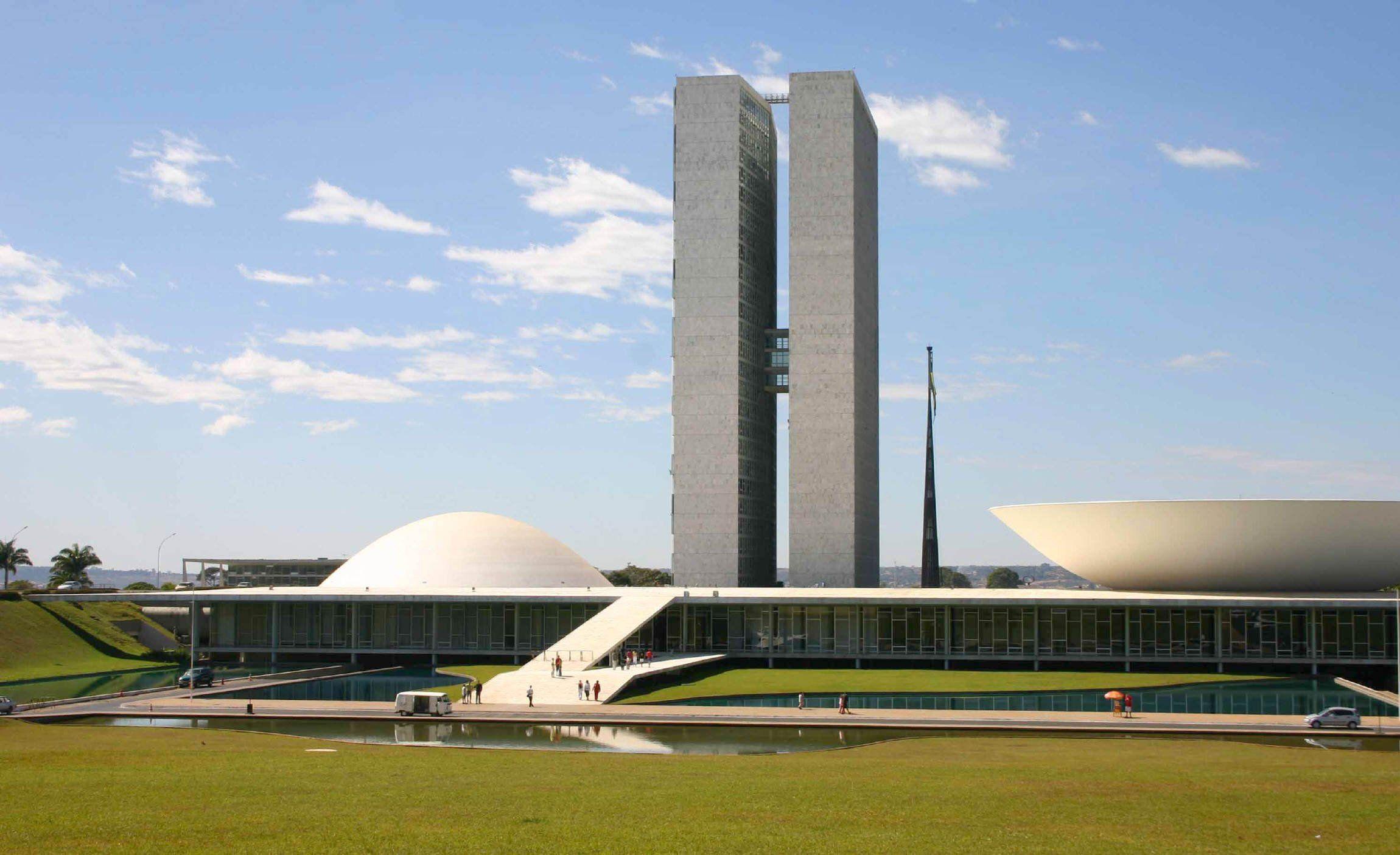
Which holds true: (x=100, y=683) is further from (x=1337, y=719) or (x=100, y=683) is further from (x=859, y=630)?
(x=1337, y=719)

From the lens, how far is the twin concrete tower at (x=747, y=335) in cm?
11256

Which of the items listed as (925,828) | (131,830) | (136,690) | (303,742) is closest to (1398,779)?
(925,828)

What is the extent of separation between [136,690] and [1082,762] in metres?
45.6

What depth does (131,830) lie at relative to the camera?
2197cm

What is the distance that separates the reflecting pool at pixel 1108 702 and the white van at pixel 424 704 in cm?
953

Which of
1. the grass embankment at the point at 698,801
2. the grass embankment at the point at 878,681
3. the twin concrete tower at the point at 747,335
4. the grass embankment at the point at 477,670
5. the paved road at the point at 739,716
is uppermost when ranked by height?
the twin concrete tower at the point at 747,335

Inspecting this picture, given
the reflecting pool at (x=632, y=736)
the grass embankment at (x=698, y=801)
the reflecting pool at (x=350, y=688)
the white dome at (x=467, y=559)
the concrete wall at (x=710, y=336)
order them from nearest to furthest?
the grass embankment at (x=698, y=801), the reflecting pool at (x=632, y=736), the reflecting pool at (x=350, y=688), the white dome at (x=467, y=559), the concrete wall at (x=710, y=336)

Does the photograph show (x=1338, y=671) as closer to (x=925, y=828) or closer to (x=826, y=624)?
(x=826, y=624)

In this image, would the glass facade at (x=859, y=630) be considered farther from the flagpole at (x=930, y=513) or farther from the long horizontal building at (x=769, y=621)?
the flagpole at (x=930, y=513)

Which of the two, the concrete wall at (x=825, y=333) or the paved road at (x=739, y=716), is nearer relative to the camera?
the paved road at (x=739, y=716)

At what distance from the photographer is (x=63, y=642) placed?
79.6 metres

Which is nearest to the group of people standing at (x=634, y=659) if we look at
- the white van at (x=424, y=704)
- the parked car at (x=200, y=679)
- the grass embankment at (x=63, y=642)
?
the white van at (x=424, y=704)

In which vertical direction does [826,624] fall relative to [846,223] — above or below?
below

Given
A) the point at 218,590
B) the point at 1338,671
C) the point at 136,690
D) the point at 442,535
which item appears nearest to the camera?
the point at 136,690
